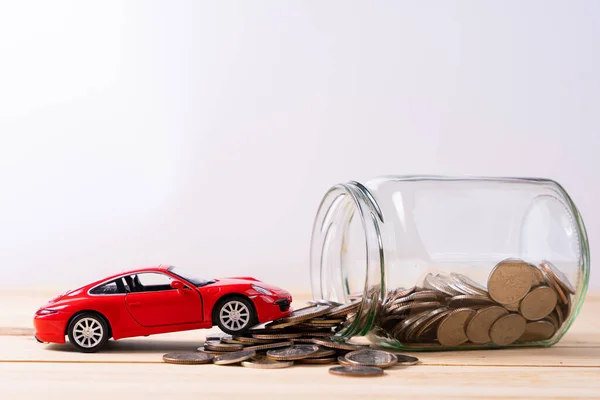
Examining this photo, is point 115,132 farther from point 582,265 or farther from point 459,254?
point 582,265

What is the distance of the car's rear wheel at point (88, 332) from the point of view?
156 cm

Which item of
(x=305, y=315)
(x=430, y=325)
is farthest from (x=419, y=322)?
(x=305, y=315)

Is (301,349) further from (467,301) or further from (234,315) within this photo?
(467,301)

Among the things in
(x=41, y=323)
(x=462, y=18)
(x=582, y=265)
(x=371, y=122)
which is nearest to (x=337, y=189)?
(x=582, y=265)

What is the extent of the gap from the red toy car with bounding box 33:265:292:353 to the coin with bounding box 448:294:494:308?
38cm

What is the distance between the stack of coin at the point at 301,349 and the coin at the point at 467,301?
0.53 feet

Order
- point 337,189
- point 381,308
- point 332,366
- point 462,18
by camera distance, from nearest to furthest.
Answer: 1. point 332,366
2. point 381,308
3. point 337,189
4. point 462,18

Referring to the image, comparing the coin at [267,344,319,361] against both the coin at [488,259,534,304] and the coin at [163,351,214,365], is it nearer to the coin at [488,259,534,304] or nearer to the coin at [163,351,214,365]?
the coin at [163,351,214,365]

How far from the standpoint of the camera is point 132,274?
160 cm

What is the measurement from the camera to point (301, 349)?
1467mm

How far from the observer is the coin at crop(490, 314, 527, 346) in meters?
1.57

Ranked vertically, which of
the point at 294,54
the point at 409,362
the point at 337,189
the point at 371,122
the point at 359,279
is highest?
the point at 294,54

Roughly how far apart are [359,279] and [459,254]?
0.33 meters

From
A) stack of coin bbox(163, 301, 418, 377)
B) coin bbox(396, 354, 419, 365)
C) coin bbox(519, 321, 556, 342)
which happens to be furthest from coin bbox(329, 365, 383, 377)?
coin bbox(519, 321, 556, 342)
